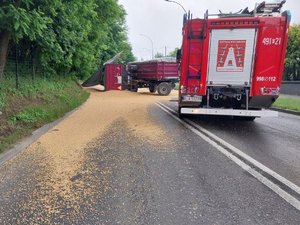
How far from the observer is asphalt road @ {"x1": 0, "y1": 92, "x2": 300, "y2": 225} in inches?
141

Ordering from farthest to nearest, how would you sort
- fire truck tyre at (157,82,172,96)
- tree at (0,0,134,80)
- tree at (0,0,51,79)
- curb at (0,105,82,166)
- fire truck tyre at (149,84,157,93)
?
fire truck tyre at (149,84,157,93), fire truck tyre at (157,82,172,96), tree at (0,0,134,80), tree at (0,0,51,79), curb at (0,105,82,166)

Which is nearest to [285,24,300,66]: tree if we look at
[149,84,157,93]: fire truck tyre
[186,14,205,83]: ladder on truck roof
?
[149,84,157,93]: fire truck tyre

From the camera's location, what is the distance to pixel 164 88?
25.7 m

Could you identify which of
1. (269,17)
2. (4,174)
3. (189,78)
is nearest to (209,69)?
(189,78)

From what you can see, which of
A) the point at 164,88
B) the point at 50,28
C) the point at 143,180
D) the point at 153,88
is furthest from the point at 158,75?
the point at 143,180

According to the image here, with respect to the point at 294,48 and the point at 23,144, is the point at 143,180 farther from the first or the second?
the point at 294,48

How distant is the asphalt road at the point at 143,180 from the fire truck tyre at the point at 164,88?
17554 mm

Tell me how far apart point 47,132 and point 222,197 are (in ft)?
18.7

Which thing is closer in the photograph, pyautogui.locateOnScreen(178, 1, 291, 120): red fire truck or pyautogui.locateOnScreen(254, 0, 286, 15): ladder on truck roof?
pyautogui.locateOnScreen(178, 1, 291, 120): red fire truck

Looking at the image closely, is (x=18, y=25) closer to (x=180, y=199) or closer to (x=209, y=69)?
(x=209, y=69)

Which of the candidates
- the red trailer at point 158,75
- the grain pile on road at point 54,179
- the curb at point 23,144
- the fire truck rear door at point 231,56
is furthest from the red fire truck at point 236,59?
the red trailer at point 158,75

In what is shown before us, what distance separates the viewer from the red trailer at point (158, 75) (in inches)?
994

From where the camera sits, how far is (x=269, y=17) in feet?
27.7

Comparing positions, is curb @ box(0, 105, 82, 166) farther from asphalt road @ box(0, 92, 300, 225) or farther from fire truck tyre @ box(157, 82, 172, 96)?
fire truck tyre @ box(157, 82, 172, 96)
